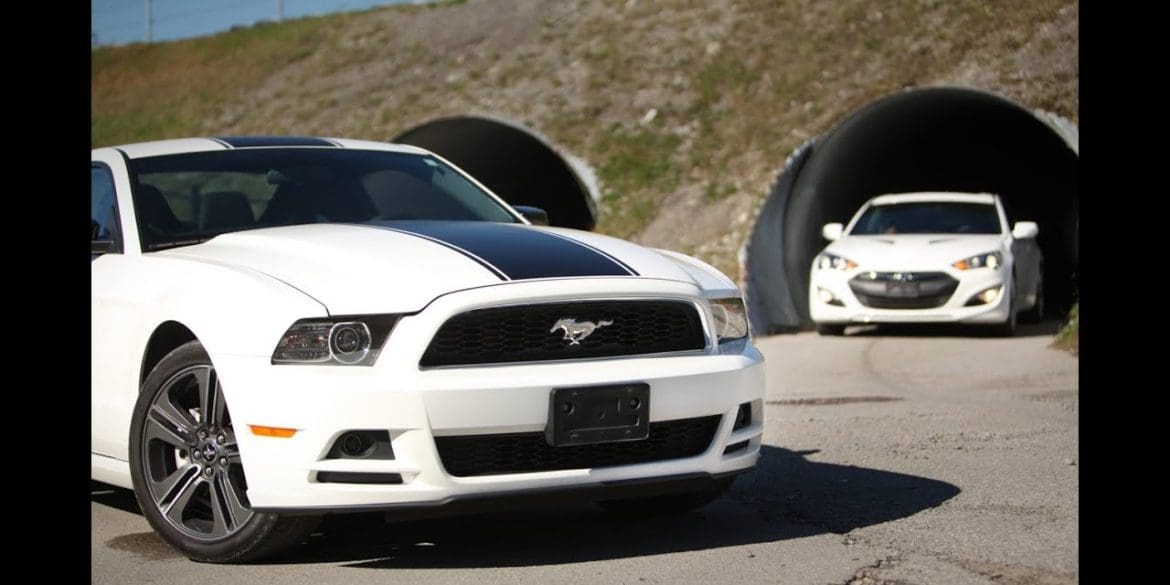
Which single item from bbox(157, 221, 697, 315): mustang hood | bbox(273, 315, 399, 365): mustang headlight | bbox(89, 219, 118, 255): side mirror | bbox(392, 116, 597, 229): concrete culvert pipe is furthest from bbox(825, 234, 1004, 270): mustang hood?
bbox(273, 315, 399, 365): mustang headlight

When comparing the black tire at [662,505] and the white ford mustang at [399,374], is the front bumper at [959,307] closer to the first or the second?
the black tire at [662,505]

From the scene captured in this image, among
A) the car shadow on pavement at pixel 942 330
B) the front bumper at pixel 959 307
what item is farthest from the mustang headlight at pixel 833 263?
the car shadow on pavement at pixel 942 330

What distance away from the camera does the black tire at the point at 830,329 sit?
53.8 feet

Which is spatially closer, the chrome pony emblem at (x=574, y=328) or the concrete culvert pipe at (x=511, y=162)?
the chrome pony emblem at (x=574, y=328)

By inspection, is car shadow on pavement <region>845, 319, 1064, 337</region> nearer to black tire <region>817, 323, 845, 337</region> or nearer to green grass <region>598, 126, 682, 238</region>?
black tire <region>817, 323, 845, 337</region>

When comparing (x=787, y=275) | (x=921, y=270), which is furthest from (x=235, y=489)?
(x=787, y=275)

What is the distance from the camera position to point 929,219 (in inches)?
675

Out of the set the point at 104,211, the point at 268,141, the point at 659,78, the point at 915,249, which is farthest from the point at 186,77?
the point at 104,211

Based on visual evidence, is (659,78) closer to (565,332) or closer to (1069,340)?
(1069,340)

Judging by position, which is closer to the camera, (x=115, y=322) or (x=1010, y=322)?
(x=115, y=322)

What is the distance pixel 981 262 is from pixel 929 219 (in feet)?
5.31

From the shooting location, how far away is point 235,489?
200 inches

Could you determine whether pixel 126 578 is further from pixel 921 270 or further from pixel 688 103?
pixel 688 103
